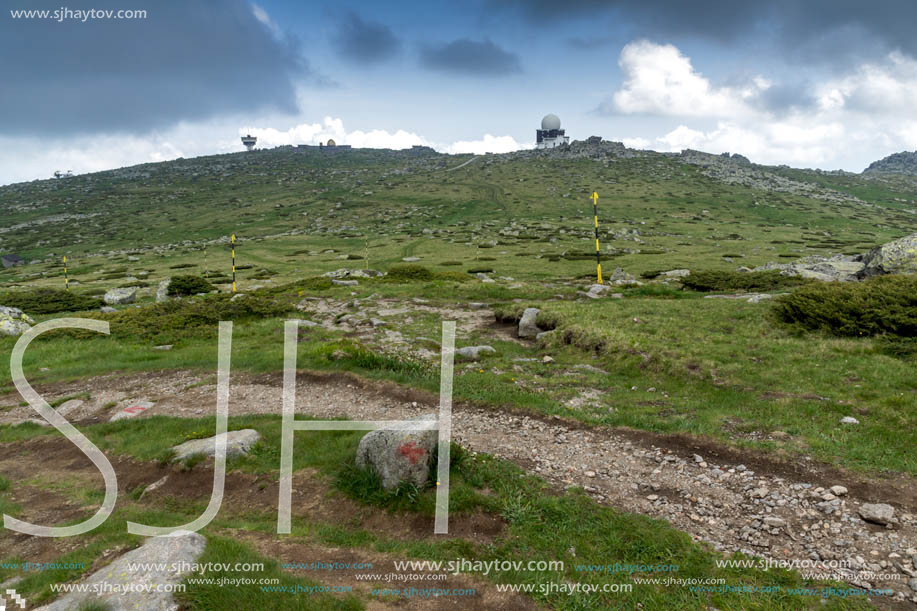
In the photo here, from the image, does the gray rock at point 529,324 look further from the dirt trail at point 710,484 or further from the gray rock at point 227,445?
the gray rock at point 227,445

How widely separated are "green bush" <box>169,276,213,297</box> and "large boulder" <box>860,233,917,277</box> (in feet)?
151

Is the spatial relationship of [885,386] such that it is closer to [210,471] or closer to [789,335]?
[789,335]

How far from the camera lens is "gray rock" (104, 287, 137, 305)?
35509 mm

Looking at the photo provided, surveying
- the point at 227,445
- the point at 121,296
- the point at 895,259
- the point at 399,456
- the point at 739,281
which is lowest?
the point at 227,445

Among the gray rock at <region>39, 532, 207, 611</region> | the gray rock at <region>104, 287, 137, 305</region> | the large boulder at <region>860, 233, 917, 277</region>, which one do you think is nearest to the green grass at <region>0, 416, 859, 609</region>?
the gray rock at <region>39, 532, 207, 611</region>

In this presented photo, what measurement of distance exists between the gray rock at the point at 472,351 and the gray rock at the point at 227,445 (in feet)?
26.4

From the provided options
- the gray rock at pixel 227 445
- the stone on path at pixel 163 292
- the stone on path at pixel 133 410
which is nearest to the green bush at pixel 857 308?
the gray rock at pixel 227 445

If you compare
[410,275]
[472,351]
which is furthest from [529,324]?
[410,275]

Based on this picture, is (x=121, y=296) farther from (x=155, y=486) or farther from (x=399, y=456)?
(x=399, y=456)

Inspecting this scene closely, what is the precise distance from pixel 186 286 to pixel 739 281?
41414 mm

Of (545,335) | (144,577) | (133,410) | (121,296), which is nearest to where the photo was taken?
(144,577)

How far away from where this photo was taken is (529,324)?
20.6m

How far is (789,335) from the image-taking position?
1608cm

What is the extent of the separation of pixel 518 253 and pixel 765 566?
175 ft
